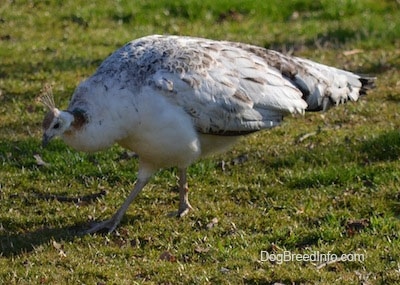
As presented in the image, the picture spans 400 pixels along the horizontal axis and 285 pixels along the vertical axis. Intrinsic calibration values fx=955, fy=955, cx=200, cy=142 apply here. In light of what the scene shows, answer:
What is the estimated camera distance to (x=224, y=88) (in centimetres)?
636

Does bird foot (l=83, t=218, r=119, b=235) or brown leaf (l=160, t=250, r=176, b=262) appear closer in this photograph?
brown leaf (l=160, t=250, r=176, b=262)

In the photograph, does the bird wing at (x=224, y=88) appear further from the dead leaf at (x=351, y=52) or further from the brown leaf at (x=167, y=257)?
the dead leaf at (x=351, y=52)

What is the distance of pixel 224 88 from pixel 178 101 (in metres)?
0.38

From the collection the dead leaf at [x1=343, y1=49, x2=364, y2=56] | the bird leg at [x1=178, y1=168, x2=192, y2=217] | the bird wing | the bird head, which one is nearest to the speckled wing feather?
the bird wing

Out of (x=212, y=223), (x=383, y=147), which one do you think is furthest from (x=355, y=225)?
(x=383, y=147)

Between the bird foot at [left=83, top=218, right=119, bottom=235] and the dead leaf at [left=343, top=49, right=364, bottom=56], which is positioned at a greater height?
the bird foot at [left=83, top=218, right=119, bottom=235]

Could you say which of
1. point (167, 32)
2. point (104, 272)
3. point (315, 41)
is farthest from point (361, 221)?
point (167, 32)

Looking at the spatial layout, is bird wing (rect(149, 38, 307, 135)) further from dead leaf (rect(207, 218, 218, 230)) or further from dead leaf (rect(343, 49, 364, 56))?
dead leaf (rect(343, 49, 364, 56))

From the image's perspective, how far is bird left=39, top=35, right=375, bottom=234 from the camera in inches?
240

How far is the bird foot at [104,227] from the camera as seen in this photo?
20.7 feet

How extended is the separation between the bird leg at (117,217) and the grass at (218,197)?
0.26 feet

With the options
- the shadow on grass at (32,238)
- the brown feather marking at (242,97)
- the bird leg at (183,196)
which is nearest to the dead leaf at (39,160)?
the shadow on grass at (32,238)

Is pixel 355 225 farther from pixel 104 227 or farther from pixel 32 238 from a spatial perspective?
pixel 32 238

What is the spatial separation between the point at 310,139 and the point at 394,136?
0.72m
